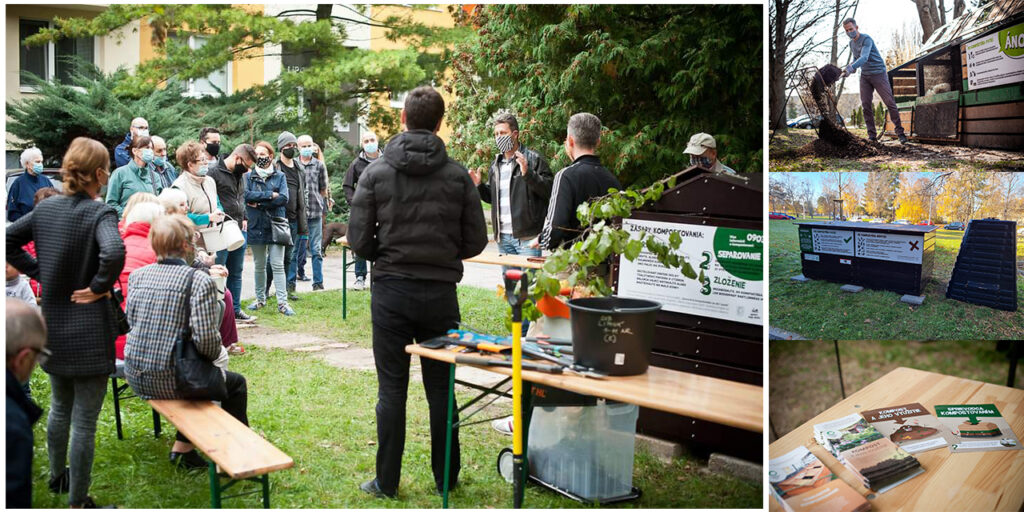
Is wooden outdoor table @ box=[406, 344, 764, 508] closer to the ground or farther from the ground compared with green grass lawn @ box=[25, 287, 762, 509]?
farther from the ground

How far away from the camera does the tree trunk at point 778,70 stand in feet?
11.6

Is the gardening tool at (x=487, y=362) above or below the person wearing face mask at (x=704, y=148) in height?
below

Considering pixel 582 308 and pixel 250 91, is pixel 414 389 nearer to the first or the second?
pixel 582 308

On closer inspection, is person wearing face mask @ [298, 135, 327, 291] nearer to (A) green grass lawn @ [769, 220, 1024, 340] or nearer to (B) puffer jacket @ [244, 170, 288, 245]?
(B) puffer jacket @ [244, 170, 288, 245]

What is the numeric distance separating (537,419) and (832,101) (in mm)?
1726

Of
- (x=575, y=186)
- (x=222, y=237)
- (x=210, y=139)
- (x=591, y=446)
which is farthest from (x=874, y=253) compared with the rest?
(x=210, y=139)

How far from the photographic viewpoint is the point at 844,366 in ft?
16.2

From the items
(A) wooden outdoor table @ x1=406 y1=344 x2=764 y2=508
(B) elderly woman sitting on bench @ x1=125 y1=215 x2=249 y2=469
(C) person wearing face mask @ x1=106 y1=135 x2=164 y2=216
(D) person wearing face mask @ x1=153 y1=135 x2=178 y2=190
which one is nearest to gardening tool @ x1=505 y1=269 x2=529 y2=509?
(A) wooden outdoor table @ x1=406 y1=344 x2=764 y2=508

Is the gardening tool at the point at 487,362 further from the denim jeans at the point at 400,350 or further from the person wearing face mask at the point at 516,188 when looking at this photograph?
the person wearing face mask at the point at 516,188

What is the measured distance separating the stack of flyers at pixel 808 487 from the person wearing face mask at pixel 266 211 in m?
5.50

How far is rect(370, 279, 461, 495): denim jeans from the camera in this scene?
3467 mm

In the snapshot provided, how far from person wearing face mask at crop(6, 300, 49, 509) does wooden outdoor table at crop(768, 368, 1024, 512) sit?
2.35 meters

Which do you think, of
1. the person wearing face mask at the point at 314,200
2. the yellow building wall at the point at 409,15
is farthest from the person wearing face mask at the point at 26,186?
the yellow building wall at the point at 409,15

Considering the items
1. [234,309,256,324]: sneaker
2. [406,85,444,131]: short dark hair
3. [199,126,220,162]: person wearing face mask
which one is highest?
[199,126,220,162]: person wearing face mask
